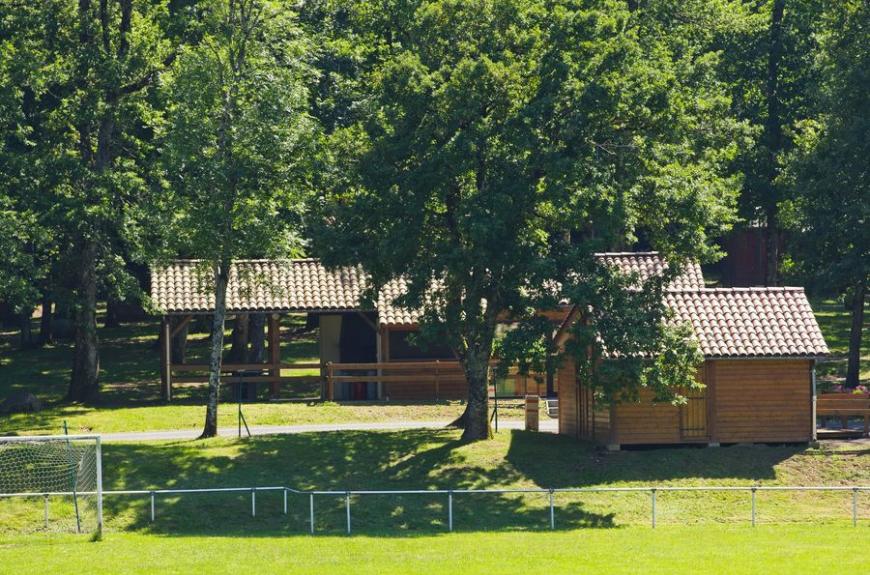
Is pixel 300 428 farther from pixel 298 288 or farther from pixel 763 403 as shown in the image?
pixel 763 403

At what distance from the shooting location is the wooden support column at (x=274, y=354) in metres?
51.3

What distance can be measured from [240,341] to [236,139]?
681 inches

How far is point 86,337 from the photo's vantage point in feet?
165

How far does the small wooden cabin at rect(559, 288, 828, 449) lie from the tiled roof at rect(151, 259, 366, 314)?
540 inches

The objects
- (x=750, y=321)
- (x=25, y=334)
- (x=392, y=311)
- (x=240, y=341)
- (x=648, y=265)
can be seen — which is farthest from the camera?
(x=25, y=334)

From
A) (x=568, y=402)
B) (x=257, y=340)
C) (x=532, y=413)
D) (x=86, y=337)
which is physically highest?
(x=86, y=337)

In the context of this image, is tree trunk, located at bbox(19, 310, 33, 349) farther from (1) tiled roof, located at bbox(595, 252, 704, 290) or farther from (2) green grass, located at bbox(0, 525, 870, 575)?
(2) green grass, located at bbox(0, 525, 870, 575)

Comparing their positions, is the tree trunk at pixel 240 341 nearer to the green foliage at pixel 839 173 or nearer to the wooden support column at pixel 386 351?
the wooden support column at pixel 386 351

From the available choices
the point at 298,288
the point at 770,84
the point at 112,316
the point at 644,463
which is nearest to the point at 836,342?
the point at 770,84

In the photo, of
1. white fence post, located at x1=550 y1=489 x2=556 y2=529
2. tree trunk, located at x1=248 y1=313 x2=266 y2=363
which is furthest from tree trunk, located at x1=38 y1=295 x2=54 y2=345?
white fence post, located at x1=550 y1=489 x2=556 y2=529

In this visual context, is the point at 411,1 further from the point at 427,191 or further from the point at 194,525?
the point at 194,525

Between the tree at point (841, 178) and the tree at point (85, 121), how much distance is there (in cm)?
2331

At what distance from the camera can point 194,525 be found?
33.5 metres

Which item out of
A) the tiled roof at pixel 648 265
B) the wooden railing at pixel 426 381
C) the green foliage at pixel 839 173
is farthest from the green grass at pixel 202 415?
the green foliage at pixel 839 173
